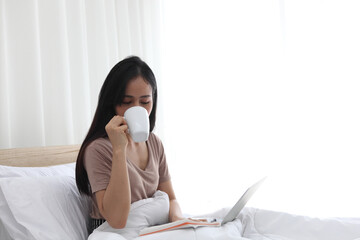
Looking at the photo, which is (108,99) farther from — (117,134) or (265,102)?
(265,102)

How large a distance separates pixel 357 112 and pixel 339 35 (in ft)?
1.82

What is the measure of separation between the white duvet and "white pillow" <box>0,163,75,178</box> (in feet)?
1.36

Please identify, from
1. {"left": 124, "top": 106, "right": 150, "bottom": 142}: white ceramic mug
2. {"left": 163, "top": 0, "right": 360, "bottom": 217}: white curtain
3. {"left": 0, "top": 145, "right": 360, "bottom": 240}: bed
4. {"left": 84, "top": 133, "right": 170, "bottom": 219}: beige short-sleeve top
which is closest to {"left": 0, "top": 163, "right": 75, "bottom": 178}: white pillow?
{"left": 0, "top": 145, "right": 360, "bottom": 240}: bed

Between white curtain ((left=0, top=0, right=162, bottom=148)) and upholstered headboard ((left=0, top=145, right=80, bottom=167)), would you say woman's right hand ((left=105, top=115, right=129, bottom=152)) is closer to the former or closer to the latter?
upholstered headboard ((left=0, top=145, right=80, bottom=167))

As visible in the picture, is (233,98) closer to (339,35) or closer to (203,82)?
(203,82)

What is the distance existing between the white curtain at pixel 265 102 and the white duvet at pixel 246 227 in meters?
1.29

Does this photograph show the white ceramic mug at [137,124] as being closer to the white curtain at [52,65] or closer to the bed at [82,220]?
the bed at [82,220]

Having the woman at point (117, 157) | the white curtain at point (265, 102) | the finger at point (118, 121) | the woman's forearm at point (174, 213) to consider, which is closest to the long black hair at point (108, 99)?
the woman at point (117, 157)

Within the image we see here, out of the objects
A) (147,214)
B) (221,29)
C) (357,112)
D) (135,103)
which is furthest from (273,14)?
(147,214)

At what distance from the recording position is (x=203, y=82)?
304cm

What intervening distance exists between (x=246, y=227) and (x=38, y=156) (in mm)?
992

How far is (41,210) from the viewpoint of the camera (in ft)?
4.03

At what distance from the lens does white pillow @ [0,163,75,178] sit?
1369mm

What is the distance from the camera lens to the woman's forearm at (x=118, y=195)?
45.4 inches
